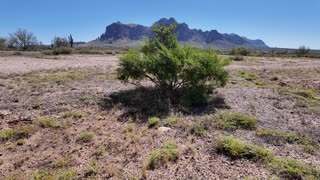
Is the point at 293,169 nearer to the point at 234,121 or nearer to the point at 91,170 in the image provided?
the point at 234,121

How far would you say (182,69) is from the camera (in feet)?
30.0

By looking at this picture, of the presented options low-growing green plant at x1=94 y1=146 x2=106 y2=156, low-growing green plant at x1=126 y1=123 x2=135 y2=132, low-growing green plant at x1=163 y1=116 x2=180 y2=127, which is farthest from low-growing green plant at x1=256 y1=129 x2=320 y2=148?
low-growing green plant at x1=94 y1=146 x2=106 y2=156

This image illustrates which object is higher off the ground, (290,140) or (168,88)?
(168,88)

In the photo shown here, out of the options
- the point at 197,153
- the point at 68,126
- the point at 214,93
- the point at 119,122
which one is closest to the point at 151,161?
the point at 197,153

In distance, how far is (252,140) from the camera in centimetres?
579

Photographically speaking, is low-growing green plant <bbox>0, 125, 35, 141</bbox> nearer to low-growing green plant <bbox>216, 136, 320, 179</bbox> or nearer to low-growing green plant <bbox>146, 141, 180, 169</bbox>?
low-growing green plant <bbox>146, 141, 180, 169</bbox>

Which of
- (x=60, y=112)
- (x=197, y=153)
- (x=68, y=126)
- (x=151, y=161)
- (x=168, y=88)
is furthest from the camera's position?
(x=168, y=88)

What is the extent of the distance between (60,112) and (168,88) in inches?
160

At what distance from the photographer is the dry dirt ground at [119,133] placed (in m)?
4.66

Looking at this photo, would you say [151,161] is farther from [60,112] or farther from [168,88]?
[168,88]

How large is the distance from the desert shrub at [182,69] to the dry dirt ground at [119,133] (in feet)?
2.64

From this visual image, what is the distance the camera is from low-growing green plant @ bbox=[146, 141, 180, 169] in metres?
4.84

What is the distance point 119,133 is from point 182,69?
382cm

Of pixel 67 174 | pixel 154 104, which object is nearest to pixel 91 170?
pixel 67 174
